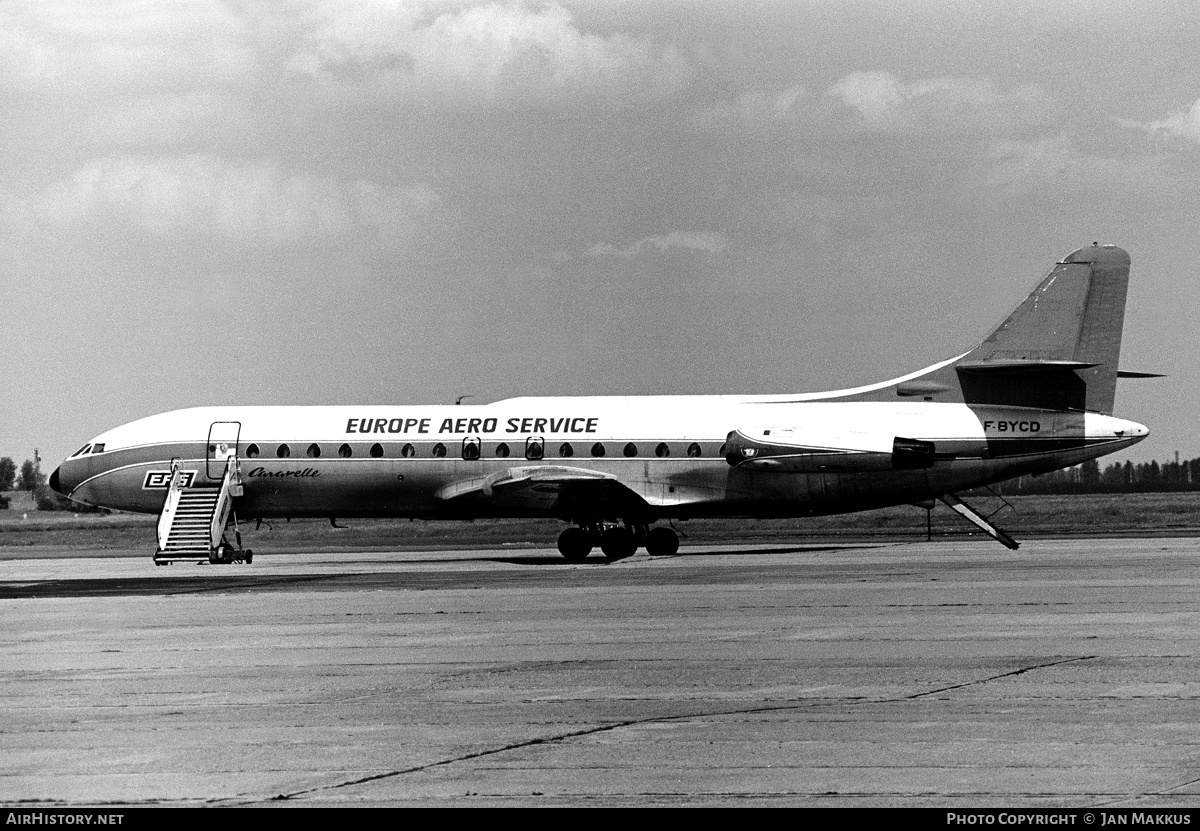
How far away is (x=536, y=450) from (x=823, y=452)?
7.28m

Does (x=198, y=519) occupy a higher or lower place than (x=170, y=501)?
lower

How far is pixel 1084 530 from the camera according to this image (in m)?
51.0

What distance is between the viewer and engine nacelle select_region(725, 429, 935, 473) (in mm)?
38500

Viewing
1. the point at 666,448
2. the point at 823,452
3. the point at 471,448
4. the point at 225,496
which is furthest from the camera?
the point at 225,496

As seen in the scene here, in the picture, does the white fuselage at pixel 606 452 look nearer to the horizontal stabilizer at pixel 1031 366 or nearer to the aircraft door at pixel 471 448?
the aircraft door at pixel 471 448

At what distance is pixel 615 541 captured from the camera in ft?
129

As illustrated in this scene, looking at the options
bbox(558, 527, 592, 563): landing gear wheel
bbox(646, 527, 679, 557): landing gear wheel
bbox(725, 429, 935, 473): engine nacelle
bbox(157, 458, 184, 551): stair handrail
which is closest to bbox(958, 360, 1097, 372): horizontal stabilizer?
bbox(725, 429, 935, 473): engine nacelle

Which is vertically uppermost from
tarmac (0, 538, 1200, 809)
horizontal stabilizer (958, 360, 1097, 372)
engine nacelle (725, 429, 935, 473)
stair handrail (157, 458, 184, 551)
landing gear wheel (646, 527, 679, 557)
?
horizontal stabilizer (958, 360, 1097, 372)

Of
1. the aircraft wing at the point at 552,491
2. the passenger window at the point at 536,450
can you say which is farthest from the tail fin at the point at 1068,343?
the passenger window at the point at 536,450

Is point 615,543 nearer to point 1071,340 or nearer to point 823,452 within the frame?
point 823,452

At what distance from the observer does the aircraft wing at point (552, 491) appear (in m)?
38.7

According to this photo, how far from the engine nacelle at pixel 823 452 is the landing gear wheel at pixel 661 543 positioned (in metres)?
2.96

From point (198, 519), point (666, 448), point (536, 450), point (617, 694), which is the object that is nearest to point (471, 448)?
point (536, 450)

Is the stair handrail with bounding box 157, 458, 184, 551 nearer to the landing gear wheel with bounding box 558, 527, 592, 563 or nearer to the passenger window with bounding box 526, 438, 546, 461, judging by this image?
the passenger window with bounding box 526, 438, 546, 461
